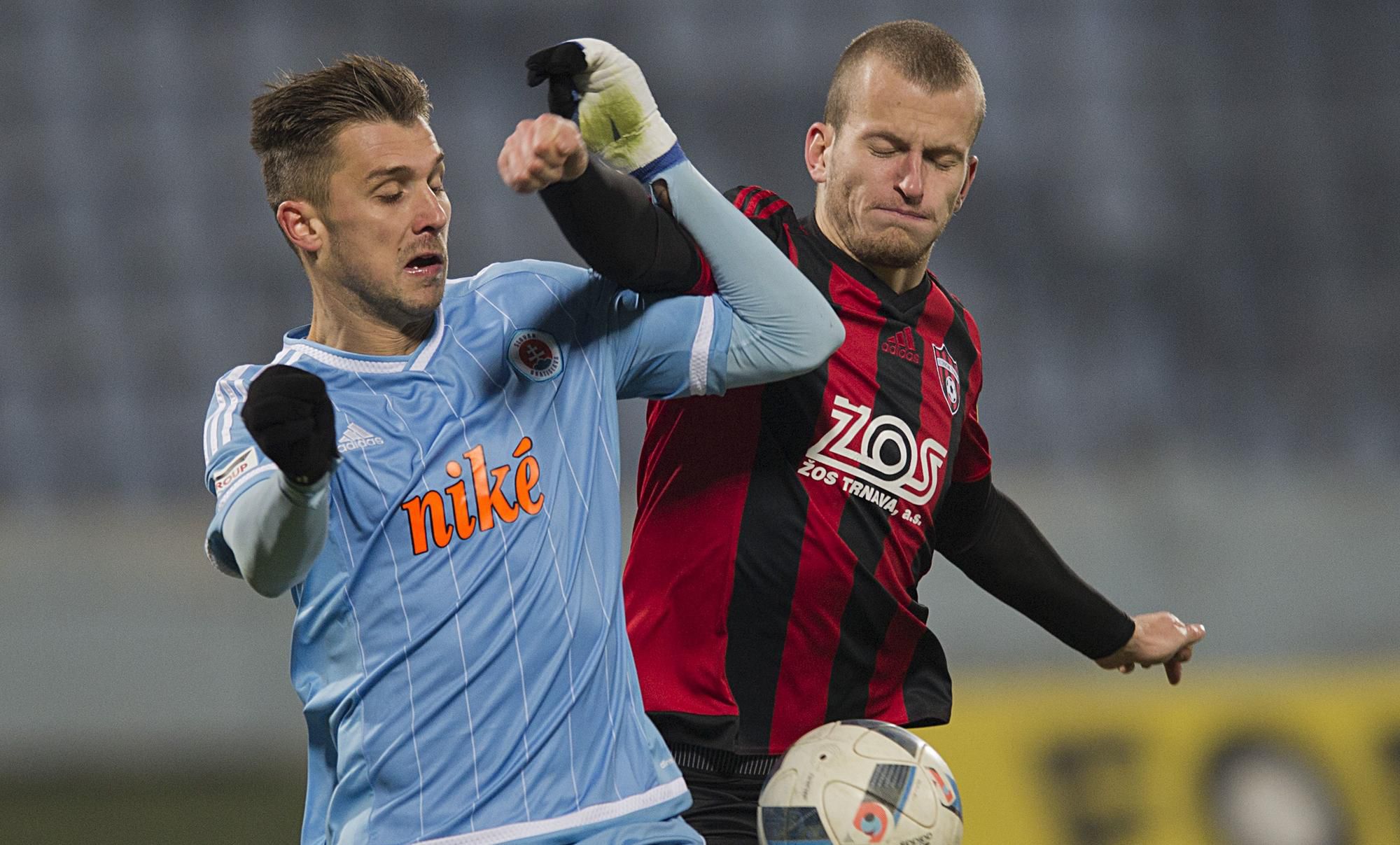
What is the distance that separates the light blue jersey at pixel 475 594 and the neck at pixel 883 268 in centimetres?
55

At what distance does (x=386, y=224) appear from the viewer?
2416 millimetres

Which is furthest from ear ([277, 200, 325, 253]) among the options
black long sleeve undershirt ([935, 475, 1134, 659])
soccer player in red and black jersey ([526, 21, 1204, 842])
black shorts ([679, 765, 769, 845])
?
black long sleeve undershirt ([935, 475, 1134, 659])

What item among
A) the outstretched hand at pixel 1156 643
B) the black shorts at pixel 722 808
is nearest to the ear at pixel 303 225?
the black shorts at pixel 722 808

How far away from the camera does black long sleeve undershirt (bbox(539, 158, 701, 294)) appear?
7.55 ft

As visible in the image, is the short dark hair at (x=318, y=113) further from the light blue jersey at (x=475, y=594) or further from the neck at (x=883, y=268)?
the neck at (x=883, y=268)

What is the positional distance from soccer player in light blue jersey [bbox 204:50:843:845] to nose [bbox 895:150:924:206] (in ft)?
1.40

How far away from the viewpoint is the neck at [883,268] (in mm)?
2961

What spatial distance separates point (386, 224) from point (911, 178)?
92cm

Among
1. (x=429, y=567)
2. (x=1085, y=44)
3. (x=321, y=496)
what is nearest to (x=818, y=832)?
(x=429, y=567)

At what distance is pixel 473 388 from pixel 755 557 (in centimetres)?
63

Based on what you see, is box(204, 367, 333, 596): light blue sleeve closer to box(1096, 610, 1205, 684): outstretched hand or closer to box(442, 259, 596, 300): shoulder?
box(442, 259, 596, 300): shoulder

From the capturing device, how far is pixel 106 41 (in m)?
8.95

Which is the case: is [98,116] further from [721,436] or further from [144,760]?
[721,436]

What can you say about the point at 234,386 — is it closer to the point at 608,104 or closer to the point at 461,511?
the point at 461,511
